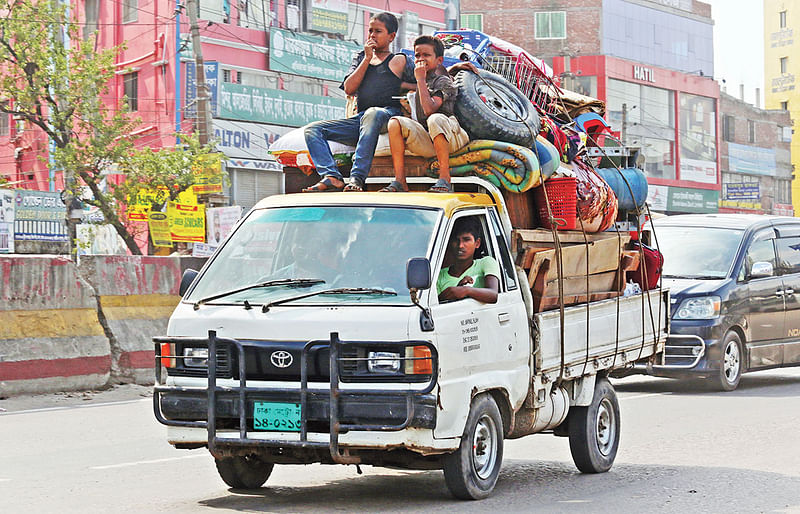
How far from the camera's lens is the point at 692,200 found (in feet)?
203

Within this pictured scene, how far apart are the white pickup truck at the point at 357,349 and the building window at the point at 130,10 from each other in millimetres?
33512

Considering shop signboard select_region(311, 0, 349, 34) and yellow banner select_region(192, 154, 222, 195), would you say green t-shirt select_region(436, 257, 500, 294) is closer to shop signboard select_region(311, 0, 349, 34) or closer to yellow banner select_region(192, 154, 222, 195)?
yellow banner select_region(192, 154, 222, 195)

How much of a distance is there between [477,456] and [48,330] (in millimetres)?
8187

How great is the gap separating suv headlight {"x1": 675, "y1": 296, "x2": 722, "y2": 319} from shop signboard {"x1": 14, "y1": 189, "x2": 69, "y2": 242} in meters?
26.4

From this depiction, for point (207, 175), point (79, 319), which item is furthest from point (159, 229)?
point (79, 319)

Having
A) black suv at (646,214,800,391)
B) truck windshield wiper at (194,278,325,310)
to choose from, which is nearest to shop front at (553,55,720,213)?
black suv at (646,214,800,391)

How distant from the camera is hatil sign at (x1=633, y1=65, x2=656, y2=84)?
60.8 m

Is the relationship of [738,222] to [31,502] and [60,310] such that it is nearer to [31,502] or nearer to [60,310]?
[60,310]

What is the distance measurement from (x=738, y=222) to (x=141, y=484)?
996 centimetres

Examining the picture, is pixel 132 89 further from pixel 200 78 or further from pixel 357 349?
pixel 357 349

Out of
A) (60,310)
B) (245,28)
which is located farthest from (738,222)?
(245,28)

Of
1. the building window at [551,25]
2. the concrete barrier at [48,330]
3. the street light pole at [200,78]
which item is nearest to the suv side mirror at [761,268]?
the concrete barrier at [48,330]

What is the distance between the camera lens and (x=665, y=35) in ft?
210

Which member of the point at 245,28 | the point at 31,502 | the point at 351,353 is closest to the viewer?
the point at 351,353
